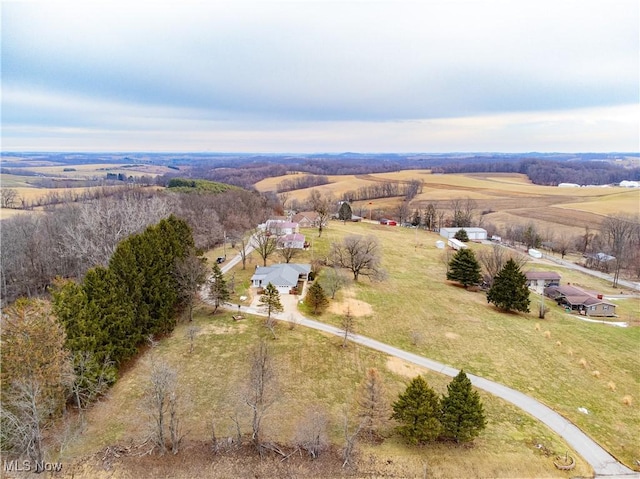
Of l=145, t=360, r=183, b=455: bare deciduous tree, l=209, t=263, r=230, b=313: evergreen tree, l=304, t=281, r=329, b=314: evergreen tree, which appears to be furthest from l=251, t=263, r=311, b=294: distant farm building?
l=145, t=360, r=183, b=455: bare deciduous tree

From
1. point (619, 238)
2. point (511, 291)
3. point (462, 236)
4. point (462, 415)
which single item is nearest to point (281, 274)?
point (462, 415)

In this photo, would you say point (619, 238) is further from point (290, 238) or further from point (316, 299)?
point (316, 299)

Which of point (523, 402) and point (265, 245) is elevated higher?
point (265, 245)

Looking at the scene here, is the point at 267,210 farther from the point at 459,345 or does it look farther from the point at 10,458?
the point at 10,458

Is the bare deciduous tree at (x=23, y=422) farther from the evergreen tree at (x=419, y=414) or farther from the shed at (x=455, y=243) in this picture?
the shed at (x=455, y=243)

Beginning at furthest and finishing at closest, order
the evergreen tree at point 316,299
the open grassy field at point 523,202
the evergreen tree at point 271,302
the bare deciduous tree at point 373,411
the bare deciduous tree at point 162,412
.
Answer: the open grassy field at point 523,202 → the evergreen tree at point 316,299 → the evergreen tree at point 271,302 → the bare deciduous tree at point 373,411 → the bare deciduous tree at point 162,412

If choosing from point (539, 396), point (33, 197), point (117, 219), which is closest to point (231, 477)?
point (539, 396)

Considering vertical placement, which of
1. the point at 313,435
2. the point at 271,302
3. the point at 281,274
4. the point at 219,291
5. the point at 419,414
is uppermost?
the point at 219,291

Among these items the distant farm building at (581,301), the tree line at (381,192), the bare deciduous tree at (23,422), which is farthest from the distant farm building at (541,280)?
the tree line at (381,192)
